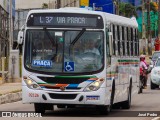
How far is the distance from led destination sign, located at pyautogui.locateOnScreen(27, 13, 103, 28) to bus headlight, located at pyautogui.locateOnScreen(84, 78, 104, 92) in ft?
4.65

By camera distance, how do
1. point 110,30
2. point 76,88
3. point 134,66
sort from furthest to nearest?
1. point 134,66
2. point 110,30
3. point 76,88

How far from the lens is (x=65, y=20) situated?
1675 centimetres

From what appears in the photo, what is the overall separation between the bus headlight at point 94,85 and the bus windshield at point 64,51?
0.30m

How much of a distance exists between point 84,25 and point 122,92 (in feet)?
10.7

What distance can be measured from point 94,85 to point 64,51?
45.2 inches

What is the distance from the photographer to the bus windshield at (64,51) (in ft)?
53.9

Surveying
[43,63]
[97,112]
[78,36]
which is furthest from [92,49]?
[97,112]

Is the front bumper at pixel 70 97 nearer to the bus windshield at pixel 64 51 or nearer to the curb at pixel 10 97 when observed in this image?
the bus windshield at pixel 64 51

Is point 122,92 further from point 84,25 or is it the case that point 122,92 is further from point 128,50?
A: point 84,25

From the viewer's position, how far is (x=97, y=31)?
16672mm

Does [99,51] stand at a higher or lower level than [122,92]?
higher

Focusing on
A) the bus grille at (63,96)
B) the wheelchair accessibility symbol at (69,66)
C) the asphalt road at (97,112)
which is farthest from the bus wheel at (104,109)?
the wheelchair accessibility symbol at (69,66)

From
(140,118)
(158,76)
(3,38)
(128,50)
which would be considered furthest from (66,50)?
(3,38)

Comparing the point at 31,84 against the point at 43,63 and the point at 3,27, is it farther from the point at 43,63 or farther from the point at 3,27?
the point at 3,27
